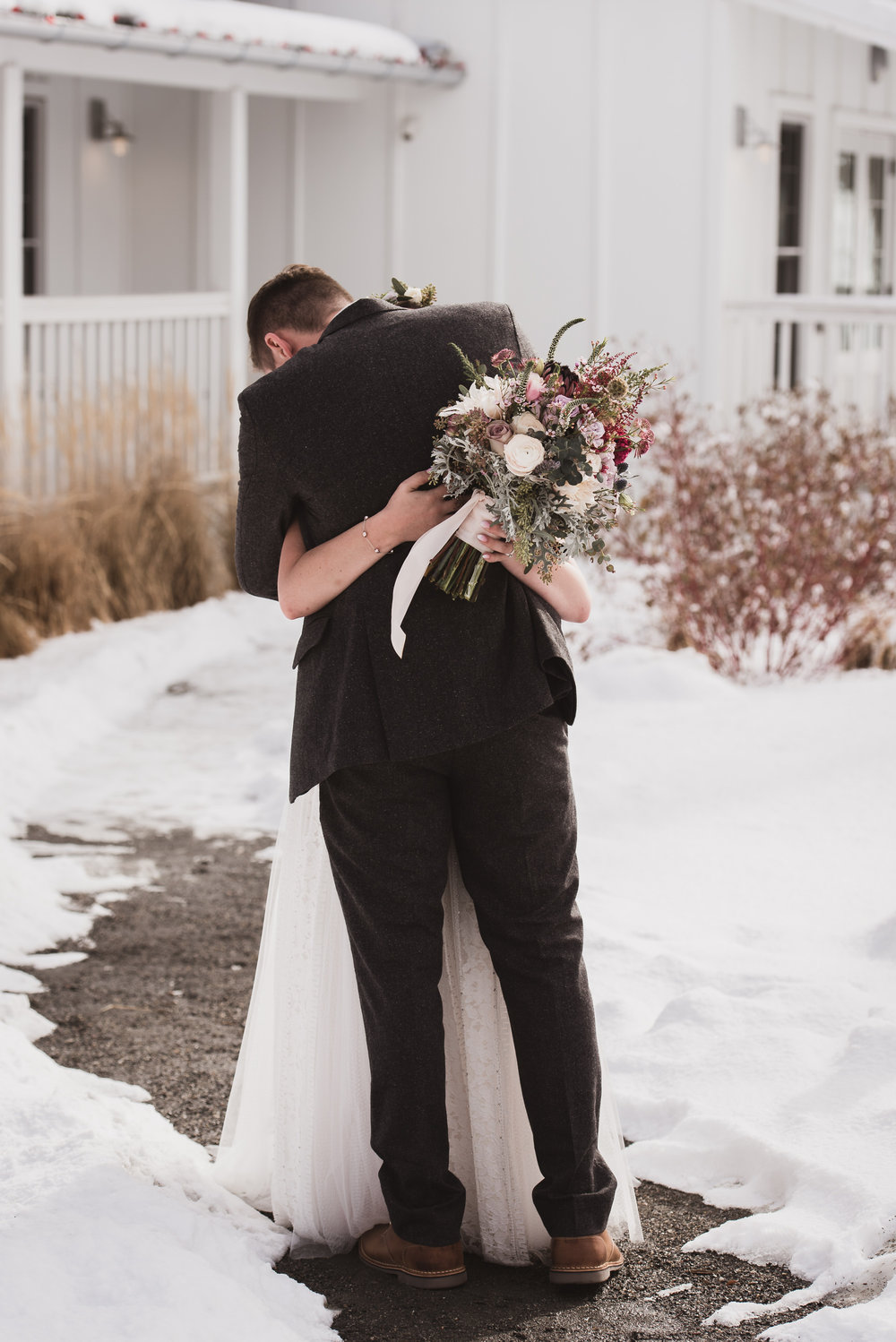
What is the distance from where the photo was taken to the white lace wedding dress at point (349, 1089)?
2758 mm

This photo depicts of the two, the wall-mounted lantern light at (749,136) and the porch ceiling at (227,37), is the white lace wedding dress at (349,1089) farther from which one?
the wall-mounted lantern light at (749,136)

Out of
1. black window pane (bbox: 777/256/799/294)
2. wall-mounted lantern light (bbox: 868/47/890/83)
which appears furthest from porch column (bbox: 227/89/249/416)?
wall-mounted lantern light (bbox: 868/47/890/83)

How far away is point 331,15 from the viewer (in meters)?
12.1

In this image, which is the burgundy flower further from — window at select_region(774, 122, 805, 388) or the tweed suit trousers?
window at select_region(774, 122, 805, 388)

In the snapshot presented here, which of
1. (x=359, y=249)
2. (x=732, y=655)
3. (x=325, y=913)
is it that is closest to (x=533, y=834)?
(x=325, y=913)

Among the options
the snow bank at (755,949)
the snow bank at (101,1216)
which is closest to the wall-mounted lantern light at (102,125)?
the snow bank at (755,949)

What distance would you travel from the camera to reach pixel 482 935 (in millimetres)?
2660

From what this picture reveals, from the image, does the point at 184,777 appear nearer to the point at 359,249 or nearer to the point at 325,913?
the point at 325,913

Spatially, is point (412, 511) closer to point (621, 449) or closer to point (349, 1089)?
point (621, 449)

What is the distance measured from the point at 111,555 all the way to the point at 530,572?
20.9 ft

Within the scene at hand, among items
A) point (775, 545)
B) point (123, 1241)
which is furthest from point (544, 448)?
point (775, 545)

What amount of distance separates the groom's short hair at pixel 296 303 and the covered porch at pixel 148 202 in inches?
218

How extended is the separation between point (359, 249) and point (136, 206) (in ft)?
6.62

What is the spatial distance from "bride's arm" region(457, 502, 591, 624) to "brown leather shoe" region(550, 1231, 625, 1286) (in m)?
1.07
